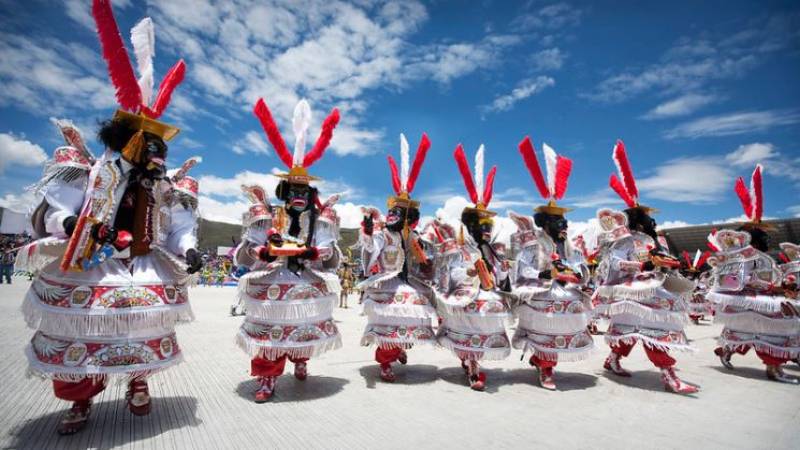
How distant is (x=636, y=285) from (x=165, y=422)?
213 inches

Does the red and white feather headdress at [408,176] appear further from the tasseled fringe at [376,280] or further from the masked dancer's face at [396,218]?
the tasseled fringe at [376,280]

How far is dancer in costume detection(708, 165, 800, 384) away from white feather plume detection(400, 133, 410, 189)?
4958 mm

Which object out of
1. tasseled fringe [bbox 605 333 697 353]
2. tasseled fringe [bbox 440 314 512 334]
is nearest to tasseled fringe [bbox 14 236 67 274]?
tasseled fringe [bbox 440 314 512 334]

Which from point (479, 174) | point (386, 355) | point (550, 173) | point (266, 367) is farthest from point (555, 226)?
point (266, 367)

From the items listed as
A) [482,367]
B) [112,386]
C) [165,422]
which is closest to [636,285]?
[482,367]

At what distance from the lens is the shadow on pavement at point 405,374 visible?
4859 mm

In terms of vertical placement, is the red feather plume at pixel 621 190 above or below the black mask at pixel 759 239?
above

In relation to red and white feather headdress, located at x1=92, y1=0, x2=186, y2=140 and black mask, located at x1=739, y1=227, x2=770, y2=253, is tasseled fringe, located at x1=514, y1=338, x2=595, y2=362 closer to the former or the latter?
black mask, located at x1=739, y1=227, x2=770, y2=253

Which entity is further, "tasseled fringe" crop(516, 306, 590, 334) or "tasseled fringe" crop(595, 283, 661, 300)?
"tasseled fringe" crop(595, 283, 661, 300)

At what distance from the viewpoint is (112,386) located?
13.4ft

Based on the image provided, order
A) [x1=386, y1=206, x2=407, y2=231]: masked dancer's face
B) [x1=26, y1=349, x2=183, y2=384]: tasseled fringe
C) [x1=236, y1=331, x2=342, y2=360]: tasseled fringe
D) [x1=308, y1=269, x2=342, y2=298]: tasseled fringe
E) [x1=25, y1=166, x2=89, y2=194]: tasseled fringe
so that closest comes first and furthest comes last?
[x1=26, y1=349, x2=183, y2=384]: tasseled fringe → [x1=25, y1=166, x2=89, y2=194]: tasseled fringe → [x1=236, y1=331, x2=342, y2=360]: tasseled fringe → [x1=308, y1=269, x2=342, y2=298]: tasseled fringe → [x1=386, y1=206, x2=407, y2=231]: masked dancer's face

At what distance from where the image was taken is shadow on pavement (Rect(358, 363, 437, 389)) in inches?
Answer: 191

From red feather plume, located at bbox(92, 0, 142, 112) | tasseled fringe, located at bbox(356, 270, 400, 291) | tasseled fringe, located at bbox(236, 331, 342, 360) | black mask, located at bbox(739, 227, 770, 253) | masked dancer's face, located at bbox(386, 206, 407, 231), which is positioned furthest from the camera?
black mask, located at bbox(739, 227, 770, 253)

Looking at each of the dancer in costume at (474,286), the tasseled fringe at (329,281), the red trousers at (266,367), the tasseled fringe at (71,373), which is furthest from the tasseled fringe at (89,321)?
the dancer in costume at (474,286)
